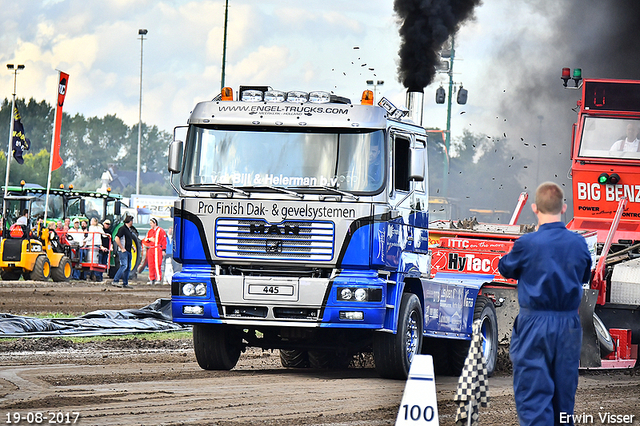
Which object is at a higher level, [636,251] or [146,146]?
[146,146]

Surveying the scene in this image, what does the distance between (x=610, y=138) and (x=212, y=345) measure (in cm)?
819

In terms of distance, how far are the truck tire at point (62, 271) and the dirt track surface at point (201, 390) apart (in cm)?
1561

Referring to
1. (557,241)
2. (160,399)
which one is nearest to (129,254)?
(160,399)

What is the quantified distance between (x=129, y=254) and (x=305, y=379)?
17159 millimetres

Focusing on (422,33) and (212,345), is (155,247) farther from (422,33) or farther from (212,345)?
(212,345)

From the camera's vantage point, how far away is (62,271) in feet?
96.5

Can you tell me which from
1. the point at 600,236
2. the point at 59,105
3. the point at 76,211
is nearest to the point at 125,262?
the point at 76,211

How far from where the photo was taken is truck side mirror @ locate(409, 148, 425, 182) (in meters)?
10.8

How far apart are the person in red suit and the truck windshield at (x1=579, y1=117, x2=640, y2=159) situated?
1573 centimetres

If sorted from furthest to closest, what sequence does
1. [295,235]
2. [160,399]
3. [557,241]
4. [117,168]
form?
[117,168], [295,235], [160,399], [557,241]

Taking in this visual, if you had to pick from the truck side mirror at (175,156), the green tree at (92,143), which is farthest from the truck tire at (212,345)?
the green tree at (92,143)

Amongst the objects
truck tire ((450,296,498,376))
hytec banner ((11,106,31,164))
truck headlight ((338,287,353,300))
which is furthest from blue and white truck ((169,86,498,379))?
hytec banner ((11,106,31,164))

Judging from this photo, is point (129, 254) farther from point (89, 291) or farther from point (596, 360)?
point (596, 360)

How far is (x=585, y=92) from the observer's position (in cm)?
1627
